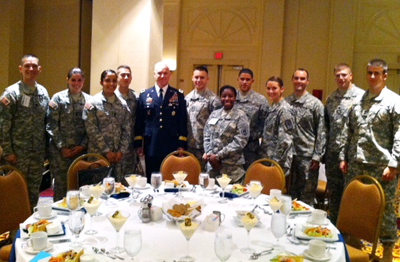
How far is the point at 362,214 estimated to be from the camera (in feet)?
8.93

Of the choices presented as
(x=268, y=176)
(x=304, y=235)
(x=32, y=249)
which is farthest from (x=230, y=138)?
(x=32, y=249)

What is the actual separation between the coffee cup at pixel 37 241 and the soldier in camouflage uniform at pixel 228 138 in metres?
2.37

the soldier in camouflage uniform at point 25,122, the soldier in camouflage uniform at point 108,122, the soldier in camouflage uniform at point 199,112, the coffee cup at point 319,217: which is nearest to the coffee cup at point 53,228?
the coffee cup at point 319,217

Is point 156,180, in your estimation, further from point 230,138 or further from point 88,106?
point 88,106

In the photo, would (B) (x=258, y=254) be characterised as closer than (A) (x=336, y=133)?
Yes

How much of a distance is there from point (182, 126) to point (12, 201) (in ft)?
7.02

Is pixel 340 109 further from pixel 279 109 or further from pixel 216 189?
pixel 216 189

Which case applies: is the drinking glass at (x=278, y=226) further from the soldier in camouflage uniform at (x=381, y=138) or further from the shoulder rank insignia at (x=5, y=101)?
the shoulder rank insignia at (x=5, y=101)

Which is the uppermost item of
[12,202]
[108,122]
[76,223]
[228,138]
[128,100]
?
[128,100]

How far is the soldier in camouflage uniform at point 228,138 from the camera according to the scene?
407cm

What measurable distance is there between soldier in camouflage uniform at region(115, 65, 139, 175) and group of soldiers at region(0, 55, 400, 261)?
1 centimetres

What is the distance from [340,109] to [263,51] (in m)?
4.42

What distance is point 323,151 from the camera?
4.45 meters

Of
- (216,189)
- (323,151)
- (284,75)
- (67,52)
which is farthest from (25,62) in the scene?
(284,75)
